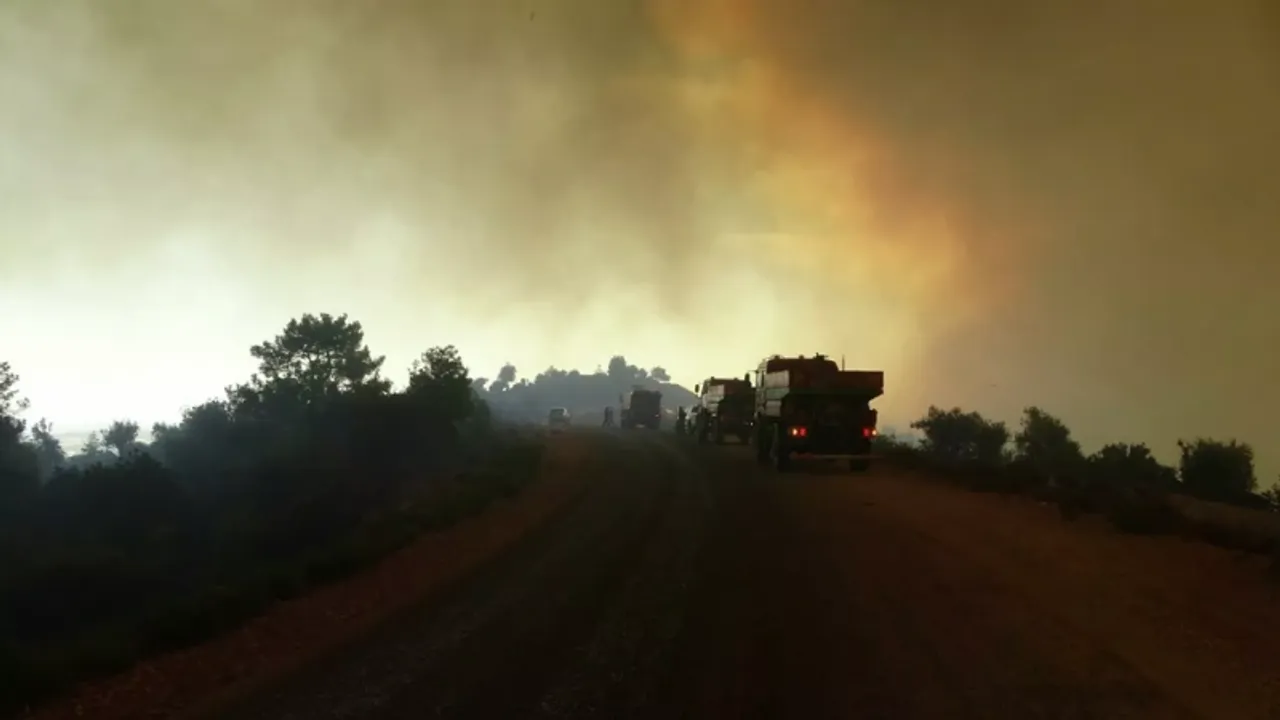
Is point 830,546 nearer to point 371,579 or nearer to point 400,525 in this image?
point 371,579

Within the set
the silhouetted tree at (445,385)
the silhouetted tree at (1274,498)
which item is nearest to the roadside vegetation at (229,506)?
the silhouetted tree at (445,385)

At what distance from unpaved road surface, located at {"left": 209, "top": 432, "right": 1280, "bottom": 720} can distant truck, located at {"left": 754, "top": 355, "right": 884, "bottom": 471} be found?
32.0ft

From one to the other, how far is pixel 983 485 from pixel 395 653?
18.0 metres

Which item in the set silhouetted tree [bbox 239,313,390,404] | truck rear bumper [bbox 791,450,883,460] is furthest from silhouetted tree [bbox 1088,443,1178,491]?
silhouetted tree [bbox 239,313,390,404]

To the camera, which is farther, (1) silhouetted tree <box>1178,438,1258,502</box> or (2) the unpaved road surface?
(1) silhouetted tree <box>1178,438,1258,502</box>

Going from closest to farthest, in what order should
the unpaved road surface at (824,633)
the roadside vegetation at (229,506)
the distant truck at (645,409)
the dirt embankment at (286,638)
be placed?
the unpaved road surface at (824,633)
the dirt embankment at (286,638)
the roadside vegetation at (229,506)
the distant truck at (645,409)

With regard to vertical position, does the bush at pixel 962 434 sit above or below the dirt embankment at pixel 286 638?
above

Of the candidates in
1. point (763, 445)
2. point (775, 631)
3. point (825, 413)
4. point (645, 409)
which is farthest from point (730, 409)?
point (775, 631)

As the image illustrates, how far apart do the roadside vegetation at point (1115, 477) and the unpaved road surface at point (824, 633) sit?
4.58ft

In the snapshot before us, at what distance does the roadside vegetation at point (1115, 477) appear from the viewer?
15.4 metres

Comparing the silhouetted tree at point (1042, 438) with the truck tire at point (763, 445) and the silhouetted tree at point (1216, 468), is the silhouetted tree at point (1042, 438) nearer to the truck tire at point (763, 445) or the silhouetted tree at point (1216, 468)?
the silhouetted tree at point (1216, 468)

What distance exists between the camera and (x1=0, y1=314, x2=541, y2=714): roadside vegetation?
1032 centimetres

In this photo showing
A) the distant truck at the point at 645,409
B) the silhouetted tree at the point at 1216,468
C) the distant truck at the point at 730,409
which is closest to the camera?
the silhouetted tree at the point at 1216,468

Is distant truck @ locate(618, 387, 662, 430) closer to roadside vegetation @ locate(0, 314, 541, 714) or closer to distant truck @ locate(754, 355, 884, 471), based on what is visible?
roadside vegetation @ locate(0, 314, 541, 714)
